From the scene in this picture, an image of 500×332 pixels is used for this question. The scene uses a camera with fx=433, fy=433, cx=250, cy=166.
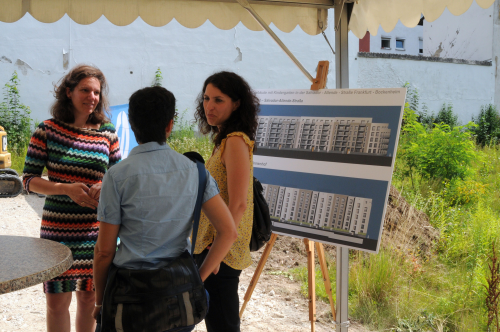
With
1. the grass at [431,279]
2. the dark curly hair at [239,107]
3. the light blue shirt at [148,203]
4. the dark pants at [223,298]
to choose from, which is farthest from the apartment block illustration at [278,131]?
the grass at [431,279]

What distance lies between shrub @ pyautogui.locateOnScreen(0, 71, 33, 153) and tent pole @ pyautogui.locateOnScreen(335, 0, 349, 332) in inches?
317

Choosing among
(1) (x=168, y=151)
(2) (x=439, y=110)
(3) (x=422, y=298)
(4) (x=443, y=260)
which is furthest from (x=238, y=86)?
(2) (x=439, y=110)

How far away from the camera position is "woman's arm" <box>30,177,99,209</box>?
1947mm

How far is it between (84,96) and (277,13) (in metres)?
1.56

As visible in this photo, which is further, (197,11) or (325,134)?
Answer: (197,11)

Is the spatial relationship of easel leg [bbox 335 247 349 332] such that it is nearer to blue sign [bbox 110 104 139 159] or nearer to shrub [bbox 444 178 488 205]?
blue sign [bbox 110 104 139 159]

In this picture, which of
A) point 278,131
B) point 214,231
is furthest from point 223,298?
point 278,131

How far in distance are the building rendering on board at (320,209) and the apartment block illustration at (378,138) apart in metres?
0.27

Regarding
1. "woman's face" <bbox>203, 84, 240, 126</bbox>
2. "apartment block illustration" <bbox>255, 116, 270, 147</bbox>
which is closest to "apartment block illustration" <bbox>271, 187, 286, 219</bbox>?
"apartment block illustration" <bbox>255, 116, 270, 147</bbox>

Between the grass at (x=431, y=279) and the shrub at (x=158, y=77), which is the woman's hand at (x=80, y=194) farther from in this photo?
the shrub at (x=158, y=77)

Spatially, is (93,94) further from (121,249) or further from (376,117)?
(376,117)

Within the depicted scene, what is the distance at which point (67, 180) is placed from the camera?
6.81ft

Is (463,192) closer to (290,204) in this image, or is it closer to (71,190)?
(290,204)

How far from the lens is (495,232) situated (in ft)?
15.0
